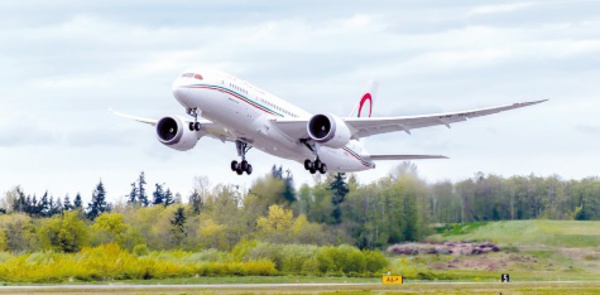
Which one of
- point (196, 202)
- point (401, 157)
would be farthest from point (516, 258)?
point (196, 202)

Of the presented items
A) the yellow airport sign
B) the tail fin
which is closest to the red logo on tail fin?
the tail fin

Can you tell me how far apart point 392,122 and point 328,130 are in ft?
11.9

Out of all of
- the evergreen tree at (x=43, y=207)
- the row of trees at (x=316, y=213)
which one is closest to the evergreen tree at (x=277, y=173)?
the row of trees at (x=316, y=213)

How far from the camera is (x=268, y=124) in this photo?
59.9 meters

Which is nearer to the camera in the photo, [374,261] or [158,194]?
[374,261]

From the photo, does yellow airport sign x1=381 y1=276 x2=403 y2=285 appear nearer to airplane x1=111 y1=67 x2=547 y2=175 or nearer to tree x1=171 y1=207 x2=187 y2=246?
airplane x1=111 y1=67 x2=547 y2=175

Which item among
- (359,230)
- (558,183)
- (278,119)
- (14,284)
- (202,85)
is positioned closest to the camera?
(202,85)

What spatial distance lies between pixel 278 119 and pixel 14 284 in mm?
A: 17848

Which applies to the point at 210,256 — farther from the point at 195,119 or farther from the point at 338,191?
the point at 195,119

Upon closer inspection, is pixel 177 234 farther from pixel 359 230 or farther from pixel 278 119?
pixel 278 119

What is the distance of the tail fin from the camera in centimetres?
7694

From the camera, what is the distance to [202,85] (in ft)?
185

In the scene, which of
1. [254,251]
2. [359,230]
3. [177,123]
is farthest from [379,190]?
[177,123]

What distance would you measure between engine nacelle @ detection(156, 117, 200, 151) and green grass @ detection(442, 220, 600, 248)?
58.3 feet
